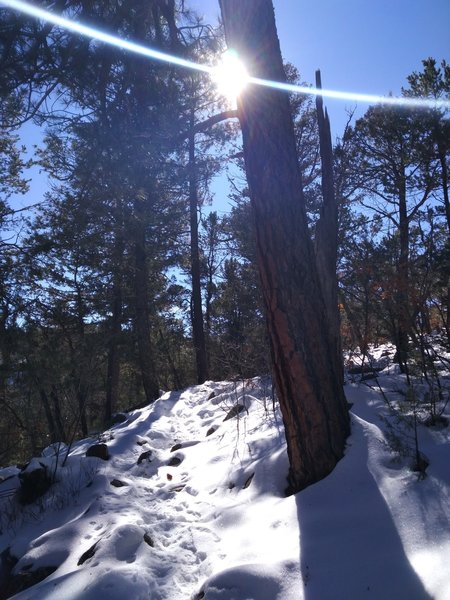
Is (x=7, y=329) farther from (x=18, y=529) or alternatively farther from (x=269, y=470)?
(x=269, y=470)

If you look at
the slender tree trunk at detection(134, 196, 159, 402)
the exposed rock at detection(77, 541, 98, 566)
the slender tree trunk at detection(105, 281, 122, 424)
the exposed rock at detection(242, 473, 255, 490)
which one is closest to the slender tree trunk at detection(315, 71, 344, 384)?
the exposed rock at detection(242, 473, 255, 490)

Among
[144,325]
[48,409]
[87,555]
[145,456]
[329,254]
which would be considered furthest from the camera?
[144,325]

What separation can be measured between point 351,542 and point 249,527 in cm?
95

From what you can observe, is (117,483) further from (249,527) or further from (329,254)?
(329,254)

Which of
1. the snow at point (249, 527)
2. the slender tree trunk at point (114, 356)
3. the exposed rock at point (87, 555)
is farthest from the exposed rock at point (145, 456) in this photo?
the slender tree trunk at point (114, 356)

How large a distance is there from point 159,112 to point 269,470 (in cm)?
467

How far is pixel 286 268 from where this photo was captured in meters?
3.45

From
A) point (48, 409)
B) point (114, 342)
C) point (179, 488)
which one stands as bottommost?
point (179, 488)

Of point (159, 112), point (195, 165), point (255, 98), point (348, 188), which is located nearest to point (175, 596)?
point (255, 98)

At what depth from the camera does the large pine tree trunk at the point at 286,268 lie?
3354 mm

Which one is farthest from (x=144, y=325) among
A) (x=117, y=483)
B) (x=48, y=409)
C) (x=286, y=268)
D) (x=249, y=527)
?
(x=249, y=527)

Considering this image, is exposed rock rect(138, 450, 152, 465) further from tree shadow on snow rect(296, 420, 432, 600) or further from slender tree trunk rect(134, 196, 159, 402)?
slender tree trunk rect(134, 196, 159, 402)

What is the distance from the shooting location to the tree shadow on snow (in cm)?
204

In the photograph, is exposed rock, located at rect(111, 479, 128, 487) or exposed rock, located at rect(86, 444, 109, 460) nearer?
exposed rock, located at rect(111, 479, 128, 487)
